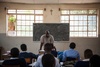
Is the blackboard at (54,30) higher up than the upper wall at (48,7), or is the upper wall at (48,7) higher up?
the upper wall at (48,7)

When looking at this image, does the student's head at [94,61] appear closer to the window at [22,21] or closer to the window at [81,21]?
the window at [81,21]

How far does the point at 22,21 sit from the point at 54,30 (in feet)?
5.60

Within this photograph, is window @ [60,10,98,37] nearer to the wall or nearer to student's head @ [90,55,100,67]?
the wall

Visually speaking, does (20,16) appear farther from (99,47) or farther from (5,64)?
(5,64)

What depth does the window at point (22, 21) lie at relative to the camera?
1033cm

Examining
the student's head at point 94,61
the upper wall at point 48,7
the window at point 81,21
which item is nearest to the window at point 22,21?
the upper wall at point 48,7

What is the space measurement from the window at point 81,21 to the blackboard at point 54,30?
1.39 ft

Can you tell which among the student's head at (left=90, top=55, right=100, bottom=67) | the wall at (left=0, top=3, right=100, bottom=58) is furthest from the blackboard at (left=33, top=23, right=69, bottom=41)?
the student's head at (left=90, top=55, right=100, bottom=67)

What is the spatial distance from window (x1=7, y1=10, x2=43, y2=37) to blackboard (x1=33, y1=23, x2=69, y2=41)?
17.3 inches

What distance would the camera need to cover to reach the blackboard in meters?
9.95

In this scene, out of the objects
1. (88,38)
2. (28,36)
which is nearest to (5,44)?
(28,36)

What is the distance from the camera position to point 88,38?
10141 millimetres

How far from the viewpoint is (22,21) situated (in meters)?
10.5

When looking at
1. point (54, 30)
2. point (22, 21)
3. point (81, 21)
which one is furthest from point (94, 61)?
point (22, 21)
